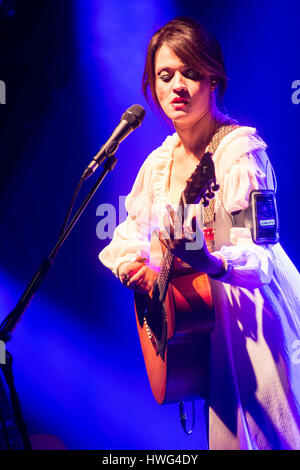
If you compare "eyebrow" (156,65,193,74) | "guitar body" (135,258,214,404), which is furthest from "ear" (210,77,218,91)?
"guitar body" (135,258,214,404)

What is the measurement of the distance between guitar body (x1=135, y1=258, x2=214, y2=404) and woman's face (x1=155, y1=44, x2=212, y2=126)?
62 centimetres

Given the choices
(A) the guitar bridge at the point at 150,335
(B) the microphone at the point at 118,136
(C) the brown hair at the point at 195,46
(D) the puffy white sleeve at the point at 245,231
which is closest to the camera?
(D) the puffy white sleeve at the point at 245,231

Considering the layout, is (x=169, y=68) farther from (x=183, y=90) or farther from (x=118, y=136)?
(x=118, y=136)

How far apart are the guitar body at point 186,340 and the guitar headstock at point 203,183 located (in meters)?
0.26

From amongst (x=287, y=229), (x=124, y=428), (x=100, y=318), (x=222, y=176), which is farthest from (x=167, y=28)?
(x=124, y=428)

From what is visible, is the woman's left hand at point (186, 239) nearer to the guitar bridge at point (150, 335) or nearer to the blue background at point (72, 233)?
the guitar bridge at point (150, 335)

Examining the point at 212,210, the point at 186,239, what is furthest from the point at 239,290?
the point at 186,239

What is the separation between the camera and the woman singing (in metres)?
1.54

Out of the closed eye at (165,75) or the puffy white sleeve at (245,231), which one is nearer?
the puffy white sleeve at (245,231)

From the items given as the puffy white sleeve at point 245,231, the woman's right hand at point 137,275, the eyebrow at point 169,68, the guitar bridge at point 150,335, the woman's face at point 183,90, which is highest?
the eyebrow at point 169,68

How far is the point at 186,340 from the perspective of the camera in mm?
1681

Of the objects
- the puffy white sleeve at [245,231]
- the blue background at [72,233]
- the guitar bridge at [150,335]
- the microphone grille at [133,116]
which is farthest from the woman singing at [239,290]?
the blue background at [72,233]

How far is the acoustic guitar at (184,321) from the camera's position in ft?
5.27

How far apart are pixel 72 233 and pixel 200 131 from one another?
4.52 ft
